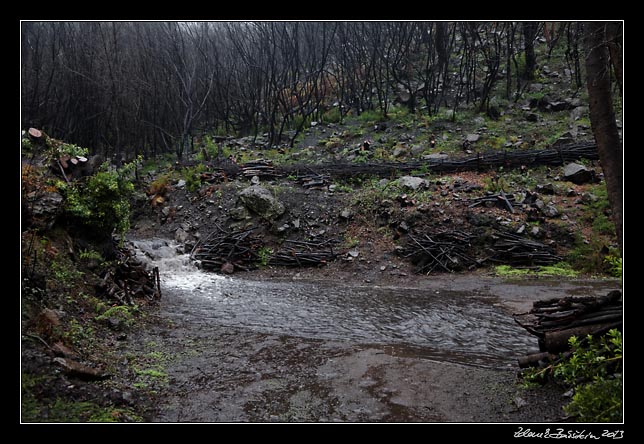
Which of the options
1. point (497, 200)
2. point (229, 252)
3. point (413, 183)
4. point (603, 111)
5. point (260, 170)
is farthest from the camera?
point (260, 170)

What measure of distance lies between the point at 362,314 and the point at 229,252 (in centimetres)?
650

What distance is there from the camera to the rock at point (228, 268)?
13.5m

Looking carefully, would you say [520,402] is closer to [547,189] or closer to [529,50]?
[547,189]

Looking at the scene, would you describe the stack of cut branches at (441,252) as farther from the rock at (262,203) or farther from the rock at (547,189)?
the rock at (262,203)

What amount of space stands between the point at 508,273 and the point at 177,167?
54.3 ft

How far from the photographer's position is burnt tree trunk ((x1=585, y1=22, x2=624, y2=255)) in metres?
4.62

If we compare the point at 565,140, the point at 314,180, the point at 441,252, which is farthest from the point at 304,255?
the point at 565,140

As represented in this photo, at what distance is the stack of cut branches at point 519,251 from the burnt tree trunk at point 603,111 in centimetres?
816

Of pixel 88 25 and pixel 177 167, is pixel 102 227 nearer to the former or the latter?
pixel 177 167

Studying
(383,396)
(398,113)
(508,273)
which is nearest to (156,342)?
(383,396)

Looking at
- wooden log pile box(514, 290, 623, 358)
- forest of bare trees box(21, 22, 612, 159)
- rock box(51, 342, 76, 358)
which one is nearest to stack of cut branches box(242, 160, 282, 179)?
forest of bare trees box(21, 22, 612, 159)

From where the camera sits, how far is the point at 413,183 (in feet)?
49.7

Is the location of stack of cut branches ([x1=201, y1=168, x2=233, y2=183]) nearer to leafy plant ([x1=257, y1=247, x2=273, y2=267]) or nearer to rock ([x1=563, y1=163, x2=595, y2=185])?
leafy plant ([x1=257, y1=247, x2=273, y2=267])

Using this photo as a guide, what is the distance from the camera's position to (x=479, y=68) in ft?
84.3
